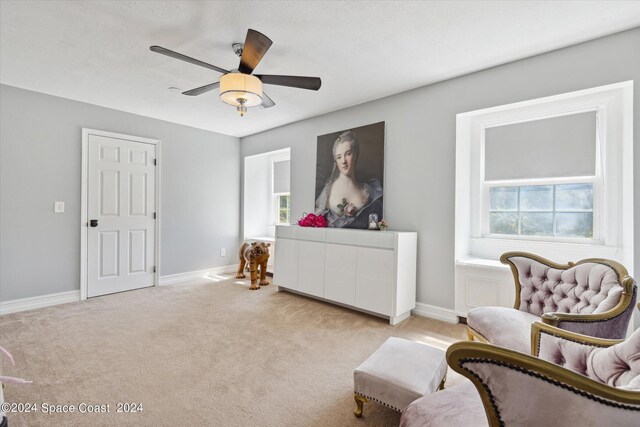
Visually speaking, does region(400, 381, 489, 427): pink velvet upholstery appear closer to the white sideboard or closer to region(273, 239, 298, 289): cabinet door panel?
the white sideboard

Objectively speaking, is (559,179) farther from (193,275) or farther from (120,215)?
(120,215)

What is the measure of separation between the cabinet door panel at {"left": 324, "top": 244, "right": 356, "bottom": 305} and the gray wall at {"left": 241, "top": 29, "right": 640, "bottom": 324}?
2.21 ft

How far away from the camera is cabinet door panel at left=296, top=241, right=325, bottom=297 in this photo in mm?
3725

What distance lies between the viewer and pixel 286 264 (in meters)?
4.17

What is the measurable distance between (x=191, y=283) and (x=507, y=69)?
4869 mm

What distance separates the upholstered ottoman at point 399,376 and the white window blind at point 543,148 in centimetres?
213

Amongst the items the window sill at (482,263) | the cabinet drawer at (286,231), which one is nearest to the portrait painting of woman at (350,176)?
the cabinet drawer at (286,231)

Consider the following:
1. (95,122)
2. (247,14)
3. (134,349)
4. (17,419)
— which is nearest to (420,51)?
(247,14)

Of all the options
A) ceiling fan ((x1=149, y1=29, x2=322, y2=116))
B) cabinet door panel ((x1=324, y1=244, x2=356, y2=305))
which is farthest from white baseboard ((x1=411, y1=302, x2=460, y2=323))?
ceiling fan ((x1=149, y1=29, x2=322, y2=116))

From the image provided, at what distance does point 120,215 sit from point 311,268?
9.17 feet

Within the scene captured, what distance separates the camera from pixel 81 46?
2.52m

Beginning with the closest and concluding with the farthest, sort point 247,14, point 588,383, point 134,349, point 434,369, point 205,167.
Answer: point 588,383 < point 434,369 < point 247,14 < point 134,349 < point 205,167

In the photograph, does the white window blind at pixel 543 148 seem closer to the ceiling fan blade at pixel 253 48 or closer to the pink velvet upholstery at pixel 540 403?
the ceiling fan blade at pixel 253 48

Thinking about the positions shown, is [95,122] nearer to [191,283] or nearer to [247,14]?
[191,283]
